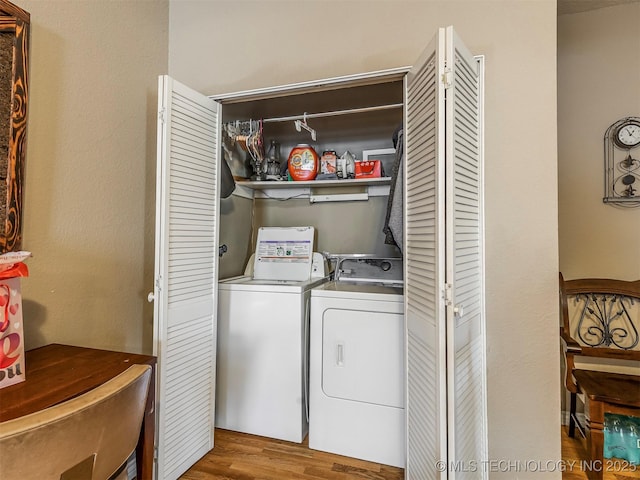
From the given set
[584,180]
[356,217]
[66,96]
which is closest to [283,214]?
[356,217]

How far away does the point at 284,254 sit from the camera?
251 cm

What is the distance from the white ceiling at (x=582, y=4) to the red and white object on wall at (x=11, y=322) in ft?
10.2

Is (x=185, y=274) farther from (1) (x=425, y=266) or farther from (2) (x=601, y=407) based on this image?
(2) (x=601, y=407)

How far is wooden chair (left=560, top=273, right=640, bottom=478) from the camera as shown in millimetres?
1856

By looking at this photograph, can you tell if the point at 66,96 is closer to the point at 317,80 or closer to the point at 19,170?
the point at 19,170

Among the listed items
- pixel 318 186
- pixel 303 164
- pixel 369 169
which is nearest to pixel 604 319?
pixel 369 169

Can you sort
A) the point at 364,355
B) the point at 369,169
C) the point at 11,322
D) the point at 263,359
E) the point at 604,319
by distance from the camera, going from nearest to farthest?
the point at 11,322, the point at 364,355, the point at 263,359, the point at 604,319, the point at 369,169

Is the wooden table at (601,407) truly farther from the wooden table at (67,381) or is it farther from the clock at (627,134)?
the wooden table at (67,381)

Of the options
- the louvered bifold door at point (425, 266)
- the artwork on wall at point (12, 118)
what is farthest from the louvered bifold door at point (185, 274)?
the louvered bifold door at point (425, 266)

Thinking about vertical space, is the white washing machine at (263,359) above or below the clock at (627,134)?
below

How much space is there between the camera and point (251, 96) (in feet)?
6.01

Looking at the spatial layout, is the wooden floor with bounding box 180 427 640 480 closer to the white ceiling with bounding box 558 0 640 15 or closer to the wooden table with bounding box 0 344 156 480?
the wooden table with bounding box 0 344 156 480

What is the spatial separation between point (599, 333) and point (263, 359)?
7.02ft

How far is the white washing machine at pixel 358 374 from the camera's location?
1758mm
